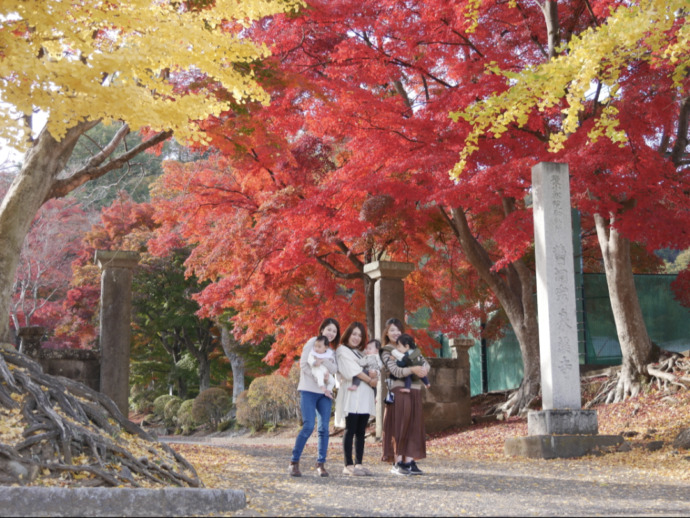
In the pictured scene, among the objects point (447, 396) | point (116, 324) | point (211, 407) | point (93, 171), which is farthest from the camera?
point (211, 407)

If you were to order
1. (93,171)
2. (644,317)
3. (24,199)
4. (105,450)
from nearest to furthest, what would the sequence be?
(105,450) → (24,199) → (93,171) → (644,317)

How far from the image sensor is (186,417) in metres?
21.0

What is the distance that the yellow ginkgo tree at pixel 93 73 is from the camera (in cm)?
510

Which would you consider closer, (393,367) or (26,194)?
(393,367)

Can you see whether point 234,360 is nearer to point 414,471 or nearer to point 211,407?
point 211,407

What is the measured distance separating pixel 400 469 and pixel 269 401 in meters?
13.2

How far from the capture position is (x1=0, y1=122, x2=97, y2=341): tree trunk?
22.0 ft

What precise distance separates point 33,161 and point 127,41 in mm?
1770

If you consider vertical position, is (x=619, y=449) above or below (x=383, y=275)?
below

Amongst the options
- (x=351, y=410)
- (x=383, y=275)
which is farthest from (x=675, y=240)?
(x=351, y=410)

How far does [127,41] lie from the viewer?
6137mm

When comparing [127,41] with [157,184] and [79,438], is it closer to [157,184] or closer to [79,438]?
[79,438]

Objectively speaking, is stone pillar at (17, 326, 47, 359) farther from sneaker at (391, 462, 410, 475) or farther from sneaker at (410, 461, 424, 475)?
sneaker at (410, 461, 424, 475)

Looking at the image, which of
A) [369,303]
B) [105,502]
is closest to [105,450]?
[105,502]
